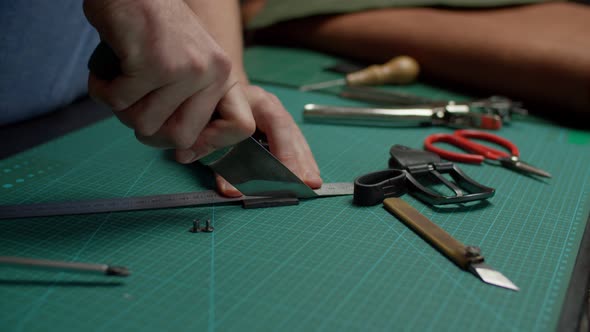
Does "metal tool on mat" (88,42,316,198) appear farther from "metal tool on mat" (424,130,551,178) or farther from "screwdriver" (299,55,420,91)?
"screwdriver" (299,55,420,91)

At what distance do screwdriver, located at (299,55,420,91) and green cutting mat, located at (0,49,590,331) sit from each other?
60 centimetres

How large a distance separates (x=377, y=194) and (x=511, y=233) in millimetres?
231

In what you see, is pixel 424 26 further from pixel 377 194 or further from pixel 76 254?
pixel 76 254

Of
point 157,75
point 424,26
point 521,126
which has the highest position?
point 157,75

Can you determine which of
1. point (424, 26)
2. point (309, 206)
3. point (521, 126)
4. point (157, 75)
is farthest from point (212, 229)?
point (424, 26)

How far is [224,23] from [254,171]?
Result: 1.78ft

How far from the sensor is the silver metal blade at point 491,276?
2.39 ft

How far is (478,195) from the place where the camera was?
0.95 m

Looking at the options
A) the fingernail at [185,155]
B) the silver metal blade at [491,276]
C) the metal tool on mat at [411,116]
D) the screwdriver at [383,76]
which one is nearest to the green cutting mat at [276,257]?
the silver metal blade at [491,276]

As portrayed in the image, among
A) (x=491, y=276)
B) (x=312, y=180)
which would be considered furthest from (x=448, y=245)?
(x=312, y=180)

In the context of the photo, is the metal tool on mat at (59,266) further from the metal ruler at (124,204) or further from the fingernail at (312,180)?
the fingernail at (312,180)

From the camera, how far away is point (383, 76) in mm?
1714

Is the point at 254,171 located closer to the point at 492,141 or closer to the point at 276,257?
the point at 276,257

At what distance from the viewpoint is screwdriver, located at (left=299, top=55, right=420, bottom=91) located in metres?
1.70
